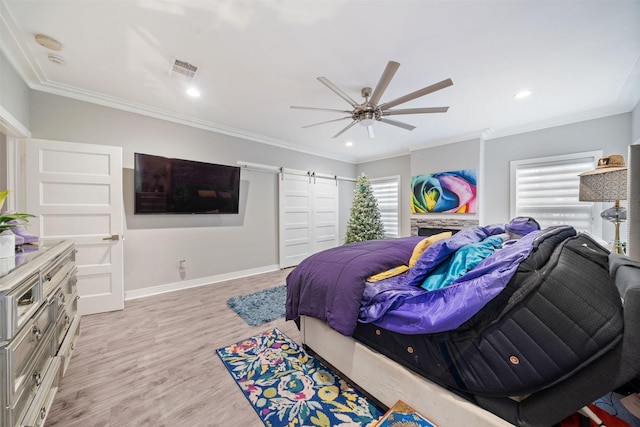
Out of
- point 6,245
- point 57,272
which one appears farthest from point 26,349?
point 57,272

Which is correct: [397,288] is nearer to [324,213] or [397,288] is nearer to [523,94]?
[523,94]

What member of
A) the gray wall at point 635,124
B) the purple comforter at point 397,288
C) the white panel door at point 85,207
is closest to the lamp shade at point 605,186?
the purple comforter at point 397,288

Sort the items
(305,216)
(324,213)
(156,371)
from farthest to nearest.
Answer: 1. (324,213)
2. (305,216)
3. (156,371)

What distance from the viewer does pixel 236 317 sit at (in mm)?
2701

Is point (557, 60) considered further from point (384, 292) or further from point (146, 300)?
point (146, 300)

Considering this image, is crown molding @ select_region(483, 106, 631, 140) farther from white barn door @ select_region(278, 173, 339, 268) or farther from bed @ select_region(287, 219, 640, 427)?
white barn door @ select_region(278, 173, 339, 268)

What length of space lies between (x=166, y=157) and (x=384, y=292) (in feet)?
11.7

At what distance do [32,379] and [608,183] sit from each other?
3930mm

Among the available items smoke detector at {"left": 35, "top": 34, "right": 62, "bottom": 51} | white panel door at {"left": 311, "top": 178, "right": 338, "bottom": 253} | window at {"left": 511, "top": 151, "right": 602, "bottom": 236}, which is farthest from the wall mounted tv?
window at {"left": 511, "top": 151, "right": 602, "bottom": 236}

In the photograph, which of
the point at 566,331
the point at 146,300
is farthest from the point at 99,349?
the point at 566,331

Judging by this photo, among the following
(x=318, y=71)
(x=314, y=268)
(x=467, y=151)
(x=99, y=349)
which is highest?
(x=318, y=71)

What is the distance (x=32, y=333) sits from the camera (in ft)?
3.68

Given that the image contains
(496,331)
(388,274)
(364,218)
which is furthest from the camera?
(364,218)

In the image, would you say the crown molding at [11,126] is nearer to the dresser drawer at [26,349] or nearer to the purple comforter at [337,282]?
the dresser drawer at [26,349]
